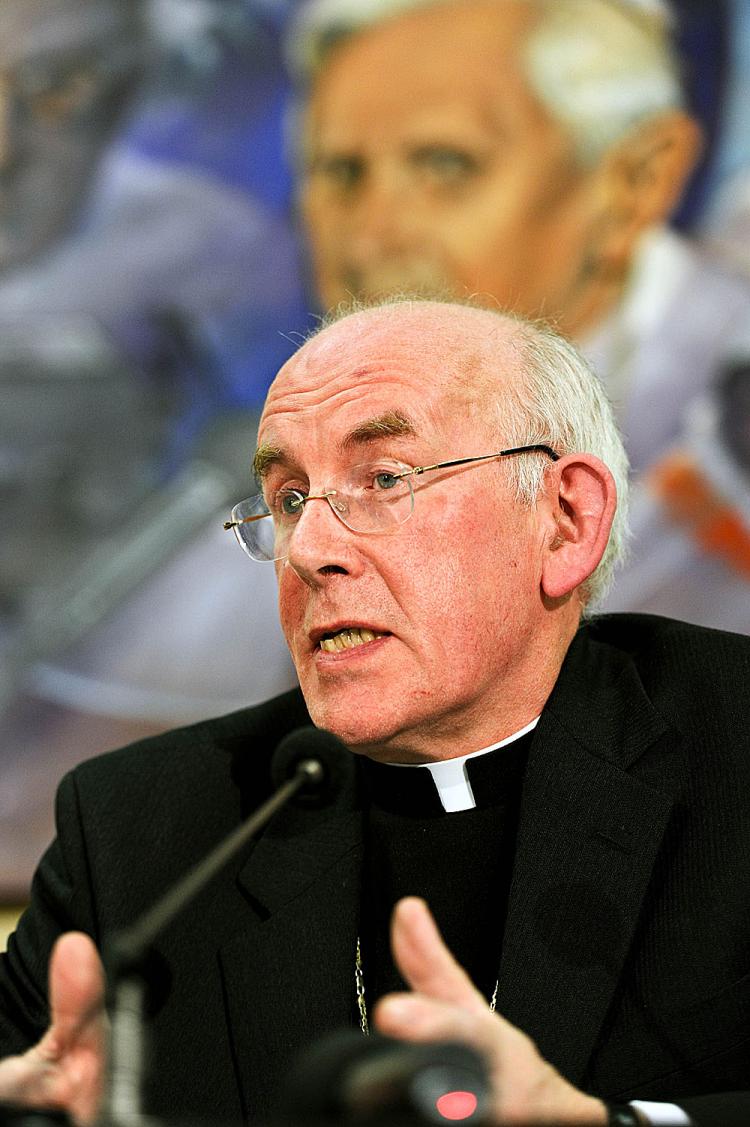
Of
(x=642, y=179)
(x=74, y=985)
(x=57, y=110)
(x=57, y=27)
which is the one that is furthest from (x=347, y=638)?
(x=57, y=27)

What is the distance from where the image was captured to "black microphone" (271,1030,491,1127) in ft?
3.11

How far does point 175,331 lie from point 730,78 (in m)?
1.67

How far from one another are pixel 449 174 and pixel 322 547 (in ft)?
6.20

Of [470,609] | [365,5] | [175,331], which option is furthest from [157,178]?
[470,609]

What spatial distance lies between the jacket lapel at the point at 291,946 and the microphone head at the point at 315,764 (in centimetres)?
15

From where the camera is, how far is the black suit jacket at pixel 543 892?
183cm

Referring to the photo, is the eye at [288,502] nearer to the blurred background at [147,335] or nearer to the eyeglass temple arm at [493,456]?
the eyeglass temple arm at [493,456]

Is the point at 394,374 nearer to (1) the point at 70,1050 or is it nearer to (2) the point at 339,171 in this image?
(1) the point at 70,1050

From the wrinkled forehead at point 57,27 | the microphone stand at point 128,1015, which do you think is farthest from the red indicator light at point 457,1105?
the wrinkled forehead at point 57,27

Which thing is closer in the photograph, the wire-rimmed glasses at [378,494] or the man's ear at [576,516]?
the wire-rimmed glasses at [378,494]

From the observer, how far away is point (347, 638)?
2021mm

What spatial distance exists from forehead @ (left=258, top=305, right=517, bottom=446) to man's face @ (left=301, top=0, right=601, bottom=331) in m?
1.29

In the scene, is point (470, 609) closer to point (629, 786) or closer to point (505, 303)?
point (629, 786)

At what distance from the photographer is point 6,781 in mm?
3539
